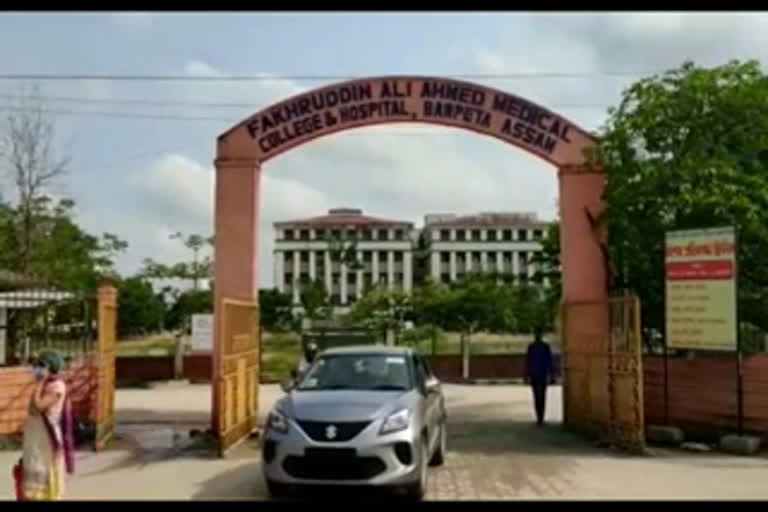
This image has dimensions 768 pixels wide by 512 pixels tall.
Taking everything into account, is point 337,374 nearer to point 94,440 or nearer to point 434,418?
A: point 434,418

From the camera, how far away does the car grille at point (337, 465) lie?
959cm

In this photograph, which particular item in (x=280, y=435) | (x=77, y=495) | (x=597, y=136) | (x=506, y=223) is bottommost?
(x=77, y=495)

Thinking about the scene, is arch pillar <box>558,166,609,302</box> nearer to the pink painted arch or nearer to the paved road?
the pink painted arch

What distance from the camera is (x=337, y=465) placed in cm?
961

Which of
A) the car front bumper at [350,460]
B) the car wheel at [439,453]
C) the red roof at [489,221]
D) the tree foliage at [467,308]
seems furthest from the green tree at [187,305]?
the red roof at [489,221]

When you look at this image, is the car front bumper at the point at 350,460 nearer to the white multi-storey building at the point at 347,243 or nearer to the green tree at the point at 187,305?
the green tree at the point at 187,305

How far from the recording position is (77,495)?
10641 millimetres

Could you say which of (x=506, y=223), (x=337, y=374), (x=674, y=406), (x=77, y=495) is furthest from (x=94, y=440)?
(x=506, y=223)

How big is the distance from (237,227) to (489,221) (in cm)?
9360

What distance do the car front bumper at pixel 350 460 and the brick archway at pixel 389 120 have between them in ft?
22.9

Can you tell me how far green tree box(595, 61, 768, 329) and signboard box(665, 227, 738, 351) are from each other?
0.71 meters

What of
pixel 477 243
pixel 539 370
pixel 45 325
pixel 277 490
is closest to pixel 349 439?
pixel 277 490

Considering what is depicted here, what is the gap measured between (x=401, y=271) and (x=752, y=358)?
315 feet

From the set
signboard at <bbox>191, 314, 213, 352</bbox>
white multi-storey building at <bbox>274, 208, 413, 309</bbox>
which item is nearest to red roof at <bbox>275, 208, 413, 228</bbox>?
white multi-storey building at <bbox>274, 208, 413, 309</bbox>
